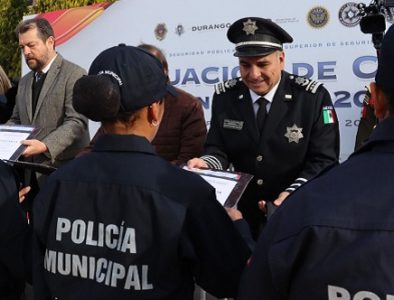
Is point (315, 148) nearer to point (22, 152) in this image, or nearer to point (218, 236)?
point (218, 236)

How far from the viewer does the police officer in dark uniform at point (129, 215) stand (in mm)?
1393

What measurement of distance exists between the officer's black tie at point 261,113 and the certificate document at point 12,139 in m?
1.05

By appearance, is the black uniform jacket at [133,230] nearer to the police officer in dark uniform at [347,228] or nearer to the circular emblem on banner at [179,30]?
the police officer in dark uniform at [347,228]

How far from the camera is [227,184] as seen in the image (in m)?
1.85

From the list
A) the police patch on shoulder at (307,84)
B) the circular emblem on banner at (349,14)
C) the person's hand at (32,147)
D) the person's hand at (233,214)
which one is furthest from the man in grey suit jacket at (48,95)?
the circular emblem on banner at (349,14)

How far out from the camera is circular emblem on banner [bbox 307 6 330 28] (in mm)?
4082

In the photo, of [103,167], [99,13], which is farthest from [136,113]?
[99,13]

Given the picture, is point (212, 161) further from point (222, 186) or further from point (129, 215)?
point (129, 215)

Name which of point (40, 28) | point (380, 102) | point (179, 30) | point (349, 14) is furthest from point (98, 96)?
point (179, 30)

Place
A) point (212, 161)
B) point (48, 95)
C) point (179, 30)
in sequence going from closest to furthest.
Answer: point (212, 161)
point (48, 95)
point (179, 30)

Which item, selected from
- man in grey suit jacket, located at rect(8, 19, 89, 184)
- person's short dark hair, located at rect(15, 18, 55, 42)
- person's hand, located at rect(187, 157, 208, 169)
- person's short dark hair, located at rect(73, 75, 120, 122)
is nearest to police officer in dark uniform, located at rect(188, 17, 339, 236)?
person's hand, located at rect(187, 157, 208, 169)

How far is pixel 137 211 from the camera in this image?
140 cm

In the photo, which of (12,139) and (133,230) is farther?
(12,139)

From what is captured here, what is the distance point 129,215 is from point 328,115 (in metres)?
1.26
